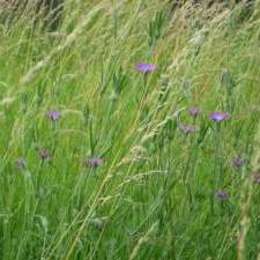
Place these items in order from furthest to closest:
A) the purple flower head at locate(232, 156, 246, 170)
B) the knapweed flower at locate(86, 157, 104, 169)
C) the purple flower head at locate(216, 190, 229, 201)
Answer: the purple flower head at locate(232, 156, 246, 170), the purple flower head at locate(216, 190, 229, 201), the knapweed flower at locate(86, 157, 104, 169)

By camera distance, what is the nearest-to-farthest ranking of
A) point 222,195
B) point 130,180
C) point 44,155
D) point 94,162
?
point 130,180, point 94,162, point 44,155, point 222,195

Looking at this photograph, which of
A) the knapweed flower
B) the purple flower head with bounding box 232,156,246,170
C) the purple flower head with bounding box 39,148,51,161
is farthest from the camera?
the purple flower head with bounding box 232,156,246,170

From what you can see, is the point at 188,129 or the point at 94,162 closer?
the point at 94,162

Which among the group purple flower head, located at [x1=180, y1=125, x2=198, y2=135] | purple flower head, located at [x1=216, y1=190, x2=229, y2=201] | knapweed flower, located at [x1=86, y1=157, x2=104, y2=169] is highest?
knapweed flower, located at [x1=86, y1=157, x2=104, y2=169]

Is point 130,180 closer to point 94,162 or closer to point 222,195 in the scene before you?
point 94,162

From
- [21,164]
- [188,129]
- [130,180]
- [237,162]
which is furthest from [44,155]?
[237,162]

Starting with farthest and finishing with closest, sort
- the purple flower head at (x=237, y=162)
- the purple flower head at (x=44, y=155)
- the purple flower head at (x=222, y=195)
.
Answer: the purple flower head at (x=237, y=162)
the purple flower head at (x=222, y=195)
the purple flower head at (x=44, y=155)

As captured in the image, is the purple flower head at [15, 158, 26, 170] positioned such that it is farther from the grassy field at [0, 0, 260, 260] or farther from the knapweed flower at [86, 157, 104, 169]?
the knapweed flower at [86, 157, 104, 169]

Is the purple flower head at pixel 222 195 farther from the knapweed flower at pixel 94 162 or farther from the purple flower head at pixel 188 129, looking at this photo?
the knapweed flower at pixel 94 162

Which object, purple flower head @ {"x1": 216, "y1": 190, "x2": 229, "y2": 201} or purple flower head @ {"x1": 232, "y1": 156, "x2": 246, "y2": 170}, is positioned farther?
purple flower head @ {"x1": 232, "y1": 156, "x2": 246, "y2": 170}

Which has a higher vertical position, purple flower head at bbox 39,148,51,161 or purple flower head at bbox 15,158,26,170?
purple flower head at bbox 39,148,51,161

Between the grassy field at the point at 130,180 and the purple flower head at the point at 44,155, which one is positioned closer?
the grassy field at the point at 130,180

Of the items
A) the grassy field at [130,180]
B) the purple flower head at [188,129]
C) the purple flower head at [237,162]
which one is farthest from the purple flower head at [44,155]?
the purple flower head at [237,162]

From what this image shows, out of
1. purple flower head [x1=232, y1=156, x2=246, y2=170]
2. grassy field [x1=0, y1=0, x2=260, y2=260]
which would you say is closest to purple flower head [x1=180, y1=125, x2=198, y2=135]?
grassy field [x1=0, y1=0, x2=260, y2=260]
